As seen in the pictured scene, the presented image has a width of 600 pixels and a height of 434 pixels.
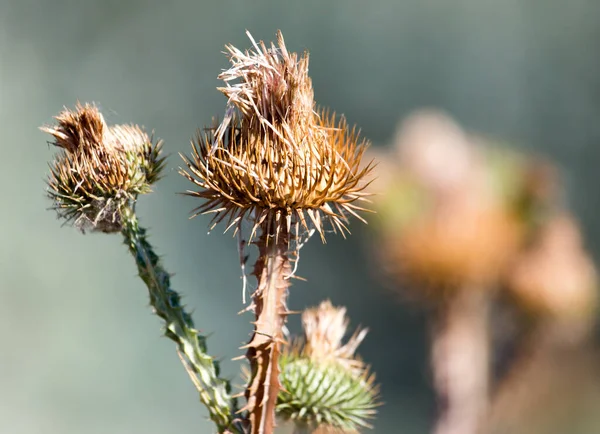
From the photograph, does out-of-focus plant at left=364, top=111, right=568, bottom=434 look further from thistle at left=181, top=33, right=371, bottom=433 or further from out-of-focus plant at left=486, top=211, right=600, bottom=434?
thistle at left=181, top=33, right=371, bottom=433

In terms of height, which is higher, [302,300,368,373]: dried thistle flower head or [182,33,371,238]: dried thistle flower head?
[302,300,368,373]: dried thistle flower head

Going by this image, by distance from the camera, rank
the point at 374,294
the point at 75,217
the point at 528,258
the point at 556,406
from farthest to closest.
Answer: the point at 374,294 < the point at 556,406 < the point at 528,258 < the point at 75,217

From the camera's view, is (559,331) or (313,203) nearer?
(313,203)

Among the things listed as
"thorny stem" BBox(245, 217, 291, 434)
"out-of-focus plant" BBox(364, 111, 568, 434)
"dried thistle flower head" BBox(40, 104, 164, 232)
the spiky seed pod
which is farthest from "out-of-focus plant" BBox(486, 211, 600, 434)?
"dried thistle flower head" BBox(40, 104, 164, 232)

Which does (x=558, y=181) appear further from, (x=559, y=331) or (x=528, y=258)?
(x=559, y=331)

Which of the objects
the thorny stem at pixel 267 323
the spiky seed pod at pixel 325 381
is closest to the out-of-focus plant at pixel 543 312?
the spiky seed pod at pixel 325 381

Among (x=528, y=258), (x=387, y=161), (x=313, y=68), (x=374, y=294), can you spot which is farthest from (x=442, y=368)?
(x=313, y=68)

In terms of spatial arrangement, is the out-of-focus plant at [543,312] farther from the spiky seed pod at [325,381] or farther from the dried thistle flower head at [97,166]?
the dried thistle flower head at [97,166]
